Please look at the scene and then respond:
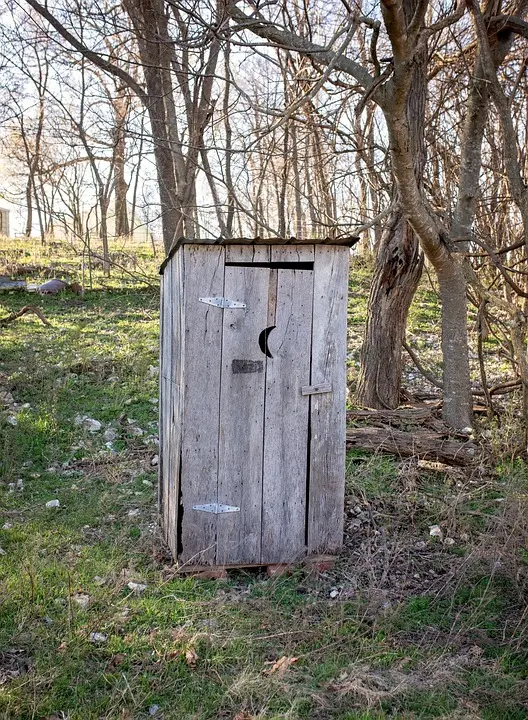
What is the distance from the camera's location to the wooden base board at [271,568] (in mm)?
3586

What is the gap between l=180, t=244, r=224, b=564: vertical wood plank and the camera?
3494 millimetres

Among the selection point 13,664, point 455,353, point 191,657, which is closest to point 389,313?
point 455,353

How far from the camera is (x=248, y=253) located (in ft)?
11.6

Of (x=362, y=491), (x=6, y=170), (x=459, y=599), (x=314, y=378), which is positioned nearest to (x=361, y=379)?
(x=362, y=491)

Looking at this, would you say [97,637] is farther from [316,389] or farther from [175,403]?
[316,389]

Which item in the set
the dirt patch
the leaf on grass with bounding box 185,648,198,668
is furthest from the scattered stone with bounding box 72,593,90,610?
the leaf on grass with bounding box 185,648,198,668

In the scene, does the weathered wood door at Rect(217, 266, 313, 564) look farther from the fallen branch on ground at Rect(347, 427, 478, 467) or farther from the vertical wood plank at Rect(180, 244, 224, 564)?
the fallen branch on ground at Rect(347, 427, 478, 467)

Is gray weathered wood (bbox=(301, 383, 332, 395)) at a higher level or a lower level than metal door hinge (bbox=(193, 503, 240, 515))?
higher

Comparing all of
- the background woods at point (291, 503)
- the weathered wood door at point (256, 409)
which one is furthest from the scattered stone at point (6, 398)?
the weathered wood door at point (256, 409)

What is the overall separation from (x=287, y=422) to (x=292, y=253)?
948 millimetres

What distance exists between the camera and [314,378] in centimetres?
367

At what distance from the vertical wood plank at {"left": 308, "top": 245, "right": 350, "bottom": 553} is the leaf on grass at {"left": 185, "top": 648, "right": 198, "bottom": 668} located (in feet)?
3.76

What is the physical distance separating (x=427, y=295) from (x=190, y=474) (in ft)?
30.1

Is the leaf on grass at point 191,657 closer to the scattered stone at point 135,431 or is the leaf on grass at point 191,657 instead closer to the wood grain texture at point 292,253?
the wood grain texture at point 292,253
